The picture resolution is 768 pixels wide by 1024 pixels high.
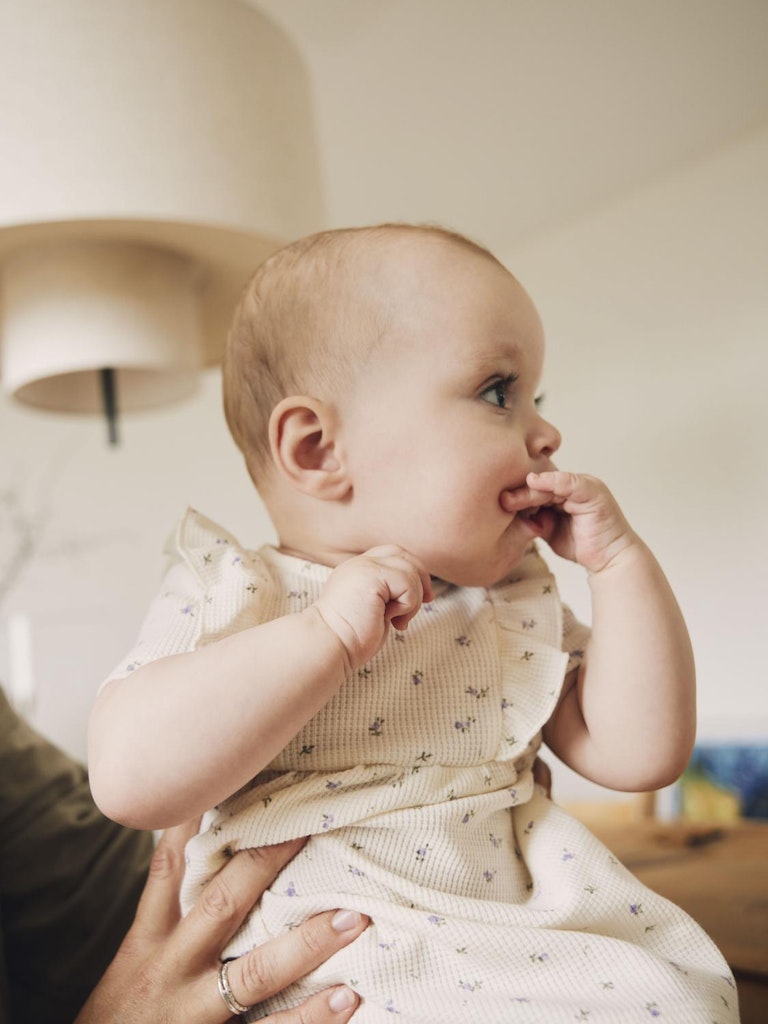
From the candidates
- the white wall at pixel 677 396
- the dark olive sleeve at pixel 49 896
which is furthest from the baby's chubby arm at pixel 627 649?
the white wall at pixel 677 396

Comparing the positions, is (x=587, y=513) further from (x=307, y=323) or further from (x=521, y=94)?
(x=521, y=94)

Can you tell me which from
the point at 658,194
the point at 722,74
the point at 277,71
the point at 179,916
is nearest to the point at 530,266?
the point at 658,194

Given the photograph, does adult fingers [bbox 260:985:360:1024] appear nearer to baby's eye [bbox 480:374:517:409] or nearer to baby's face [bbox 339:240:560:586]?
baby's face [bbox 339:240:560:586]

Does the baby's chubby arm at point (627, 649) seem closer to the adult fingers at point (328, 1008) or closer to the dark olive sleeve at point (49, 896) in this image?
the adult fingers at point (328, 1008)

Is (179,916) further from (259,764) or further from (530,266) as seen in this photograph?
(530,266)

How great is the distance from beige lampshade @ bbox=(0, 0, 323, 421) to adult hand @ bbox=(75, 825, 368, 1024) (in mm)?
767

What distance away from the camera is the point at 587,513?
2.31 ft

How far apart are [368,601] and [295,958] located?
284mm

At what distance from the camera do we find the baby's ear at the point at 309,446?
2.35ft

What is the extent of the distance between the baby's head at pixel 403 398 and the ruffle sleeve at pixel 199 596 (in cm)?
8

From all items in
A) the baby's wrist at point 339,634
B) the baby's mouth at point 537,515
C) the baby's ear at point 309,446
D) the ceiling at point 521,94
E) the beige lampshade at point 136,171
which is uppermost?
the ceiling at point 521,94

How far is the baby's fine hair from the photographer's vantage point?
2.35ft

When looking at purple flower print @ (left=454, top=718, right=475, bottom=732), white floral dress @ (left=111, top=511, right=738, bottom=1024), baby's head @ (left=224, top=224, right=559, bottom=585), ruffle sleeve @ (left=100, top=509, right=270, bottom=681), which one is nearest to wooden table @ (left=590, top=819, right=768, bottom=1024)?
white floral dress @ (left=111, top=511, right=738, bottom=1024)

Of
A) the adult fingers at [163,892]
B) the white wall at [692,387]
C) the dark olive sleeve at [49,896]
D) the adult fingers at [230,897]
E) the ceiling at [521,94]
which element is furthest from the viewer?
the white wall at [692,387]
